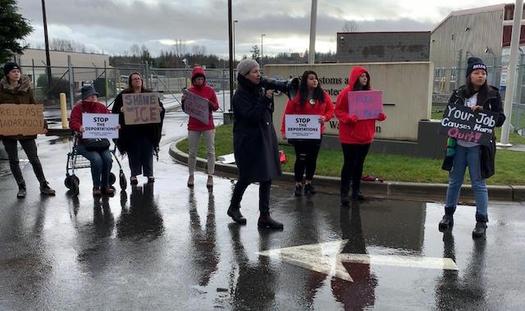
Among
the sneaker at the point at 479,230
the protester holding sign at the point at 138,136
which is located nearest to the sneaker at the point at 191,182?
the protester holding sign at the point at 138,136

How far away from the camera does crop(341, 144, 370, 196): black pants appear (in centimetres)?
730

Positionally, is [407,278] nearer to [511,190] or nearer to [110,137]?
[511,190]

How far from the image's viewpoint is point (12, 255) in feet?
17.9

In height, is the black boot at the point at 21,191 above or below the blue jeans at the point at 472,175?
below

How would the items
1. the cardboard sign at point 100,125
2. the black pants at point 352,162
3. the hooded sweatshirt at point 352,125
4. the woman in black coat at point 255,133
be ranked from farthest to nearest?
the cardboard sign at point 100,125 < the black pants at point 352,162 < the hooded sweatshirt at point 352,125 < the woman in black coat at point 255,133

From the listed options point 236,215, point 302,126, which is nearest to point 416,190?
point 302,126

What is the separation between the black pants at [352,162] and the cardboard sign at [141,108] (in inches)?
129

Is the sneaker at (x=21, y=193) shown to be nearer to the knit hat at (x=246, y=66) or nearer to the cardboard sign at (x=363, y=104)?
the knit hat at (x=246, y=66)

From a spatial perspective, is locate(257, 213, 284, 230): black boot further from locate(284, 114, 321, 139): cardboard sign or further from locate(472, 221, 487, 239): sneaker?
locate(472, 221, 487, 239): sneaker

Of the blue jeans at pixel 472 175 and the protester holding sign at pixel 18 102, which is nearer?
the blue jeans at pixel 472 175

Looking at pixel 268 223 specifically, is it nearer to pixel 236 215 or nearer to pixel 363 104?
pixel 236 215

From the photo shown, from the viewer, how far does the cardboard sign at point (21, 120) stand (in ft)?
25.3

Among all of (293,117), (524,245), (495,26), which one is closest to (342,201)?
(293,117)

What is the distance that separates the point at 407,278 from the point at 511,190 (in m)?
3.79
